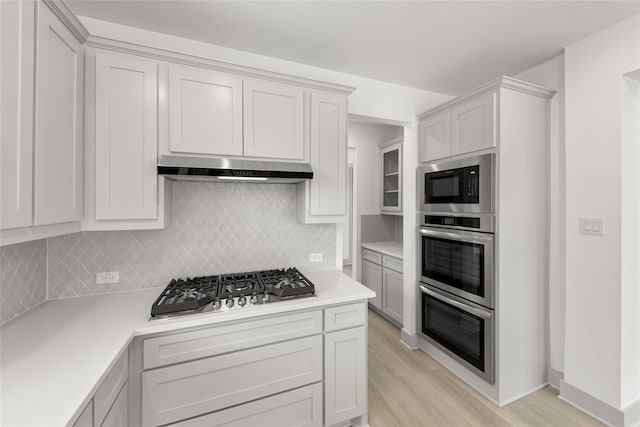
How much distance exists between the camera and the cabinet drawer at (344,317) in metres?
1.72

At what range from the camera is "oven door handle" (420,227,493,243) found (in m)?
2.10

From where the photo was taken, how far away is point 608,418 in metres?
1.86

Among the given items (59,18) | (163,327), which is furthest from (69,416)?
(59,18)

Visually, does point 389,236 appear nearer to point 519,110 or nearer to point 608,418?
point 519,110

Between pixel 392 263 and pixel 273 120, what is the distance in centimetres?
219

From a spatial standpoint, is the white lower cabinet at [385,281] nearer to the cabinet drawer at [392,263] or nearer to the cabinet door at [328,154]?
the cabinet drawer at [392,263]

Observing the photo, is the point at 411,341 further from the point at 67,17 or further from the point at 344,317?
the point at 67,17

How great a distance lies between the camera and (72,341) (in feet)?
3.93

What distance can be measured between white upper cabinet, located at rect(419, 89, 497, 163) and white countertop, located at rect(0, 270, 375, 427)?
1485 mm

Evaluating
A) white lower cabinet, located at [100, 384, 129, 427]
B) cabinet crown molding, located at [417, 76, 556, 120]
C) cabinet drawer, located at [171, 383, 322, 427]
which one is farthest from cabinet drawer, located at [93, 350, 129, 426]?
cabinet crown molding, located at [417, 76, 556, 120]

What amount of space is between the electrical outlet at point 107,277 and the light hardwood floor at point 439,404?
1999mm

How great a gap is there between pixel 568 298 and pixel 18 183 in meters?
3.29

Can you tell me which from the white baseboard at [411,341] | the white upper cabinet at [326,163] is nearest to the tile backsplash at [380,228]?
the white baseboard at [411,341]

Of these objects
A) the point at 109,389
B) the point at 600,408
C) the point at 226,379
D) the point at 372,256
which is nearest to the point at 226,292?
the point at 226,379
